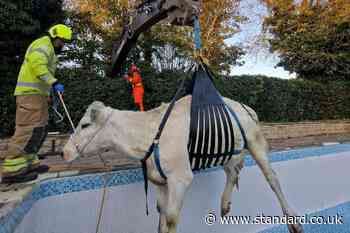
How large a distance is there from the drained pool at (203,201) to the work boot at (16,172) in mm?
219

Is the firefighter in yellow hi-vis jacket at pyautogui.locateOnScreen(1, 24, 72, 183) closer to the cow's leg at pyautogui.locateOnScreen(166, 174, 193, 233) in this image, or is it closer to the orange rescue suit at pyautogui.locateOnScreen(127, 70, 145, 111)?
the cow's leg at pyautogui.locateOnScreen(166, 174, 193, 233)

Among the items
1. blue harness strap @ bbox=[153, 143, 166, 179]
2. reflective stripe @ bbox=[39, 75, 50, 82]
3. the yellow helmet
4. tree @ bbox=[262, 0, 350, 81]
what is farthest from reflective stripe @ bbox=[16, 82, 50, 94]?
tree @ bbox=[262, 0, 350, 81]

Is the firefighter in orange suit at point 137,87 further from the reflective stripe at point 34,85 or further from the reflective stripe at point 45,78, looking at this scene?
the reflective stripe at point 45,78

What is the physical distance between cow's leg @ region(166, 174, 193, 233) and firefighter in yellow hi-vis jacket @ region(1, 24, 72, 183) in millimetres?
1186

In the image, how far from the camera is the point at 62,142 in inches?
214

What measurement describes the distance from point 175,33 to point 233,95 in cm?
329

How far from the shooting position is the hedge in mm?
6660

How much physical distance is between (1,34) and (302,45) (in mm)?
12047

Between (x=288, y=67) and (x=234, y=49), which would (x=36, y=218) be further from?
(x=288, y=67)

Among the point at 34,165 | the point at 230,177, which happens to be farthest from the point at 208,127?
the point at 34,165

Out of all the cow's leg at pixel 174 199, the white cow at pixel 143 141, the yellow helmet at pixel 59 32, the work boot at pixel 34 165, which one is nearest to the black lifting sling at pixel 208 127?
the white cow at pixel 143 141

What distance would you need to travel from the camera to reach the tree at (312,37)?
1286 cm

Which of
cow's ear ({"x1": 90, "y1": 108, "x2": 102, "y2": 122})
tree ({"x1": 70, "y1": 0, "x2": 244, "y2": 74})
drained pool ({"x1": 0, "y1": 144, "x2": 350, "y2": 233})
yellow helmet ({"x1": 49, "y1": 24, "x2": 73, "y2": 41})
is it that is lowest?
drained pool ({"x1": 0, "y1": 144, "x2": 350, "y2": 233})

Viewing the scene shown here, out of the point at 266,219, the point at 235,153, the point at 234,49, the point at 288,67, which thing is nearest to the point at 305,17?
the point at 288,67
